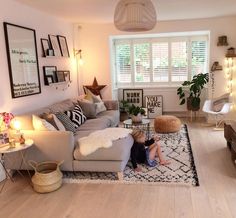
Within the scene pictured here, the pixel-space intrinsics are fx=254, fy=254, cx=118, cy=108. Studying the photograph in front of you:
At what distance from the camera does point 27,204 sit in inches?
108

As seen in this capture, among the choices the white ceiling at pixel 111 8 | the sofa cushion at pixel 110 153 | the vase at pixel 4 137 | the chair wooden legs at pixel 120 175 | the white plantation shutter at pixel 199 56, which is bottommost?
the chair wooden legs at pixel 120 175

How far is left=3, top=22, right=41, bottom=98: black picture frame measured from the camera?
3559mm

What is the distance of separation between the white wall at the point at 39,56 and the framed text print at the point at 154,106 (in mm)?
2041

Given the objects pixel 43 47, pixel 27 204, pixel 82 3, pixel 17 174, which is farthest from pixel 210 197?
pixel 43 47

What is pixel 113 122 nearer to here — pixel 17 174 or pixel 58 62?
pixel 58 62

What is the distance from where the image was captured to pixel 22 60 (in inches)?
152

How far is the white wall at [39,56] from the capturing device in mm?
3441

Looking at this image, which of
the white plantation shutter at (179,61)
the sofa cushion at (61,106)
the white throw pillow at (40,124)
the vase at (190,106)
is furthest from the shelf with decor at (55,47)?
the vase at (190,106)

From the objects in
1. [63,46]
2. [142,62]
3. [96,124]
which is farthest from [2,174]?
[142,62]

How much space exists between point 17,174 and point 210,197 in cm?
249

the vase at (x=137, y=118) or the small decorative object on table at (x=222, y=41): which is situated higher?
the small decorative object on table at (x=222, y=41)

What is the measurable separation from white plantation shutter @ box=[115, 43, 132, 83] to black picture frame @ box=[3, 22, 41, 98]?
9.85 ft

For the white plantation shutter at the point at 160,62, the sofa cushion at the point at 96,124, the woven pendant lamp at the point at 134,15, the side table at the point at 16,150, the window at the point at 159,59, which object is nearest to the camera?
the woven pendant lamp at the point at 134,15

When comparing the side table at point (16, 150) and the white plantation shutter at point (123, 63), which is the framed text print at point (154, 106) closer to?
the white plantation shutter at point (123, 63)
